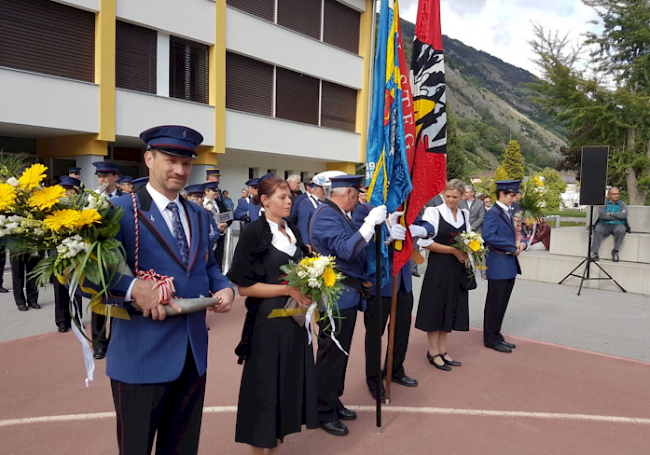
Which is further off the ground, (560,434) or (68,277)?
(68,277)

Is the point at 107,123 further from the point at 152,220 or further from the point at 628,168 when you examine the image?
the point at 628,168

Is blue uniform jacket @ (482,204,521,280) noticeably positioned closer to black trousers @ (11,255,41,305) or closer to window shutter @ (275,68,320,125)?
black trousers @ (11,255,41,305)

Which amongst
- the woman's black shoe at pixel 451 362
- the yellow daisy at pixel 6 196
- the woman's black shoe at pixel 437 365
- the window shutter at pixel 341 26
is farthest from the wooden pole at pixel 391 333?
the window shutter at pixel 341 26

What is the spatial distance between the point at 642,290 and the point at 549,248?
331 cm

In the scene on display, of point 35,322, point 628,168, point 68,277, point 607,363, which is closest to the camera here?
point 68,277

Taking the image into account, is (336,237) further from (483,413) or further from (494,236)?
(494,236)

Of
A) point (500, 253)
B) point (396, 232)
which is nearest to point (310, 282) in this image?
point (396, 232)

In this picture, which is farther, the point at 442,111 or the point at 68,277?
the point at 442,111

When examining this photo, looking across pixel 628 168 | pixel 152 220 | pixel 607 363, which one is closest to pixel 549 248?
pixel 607 363

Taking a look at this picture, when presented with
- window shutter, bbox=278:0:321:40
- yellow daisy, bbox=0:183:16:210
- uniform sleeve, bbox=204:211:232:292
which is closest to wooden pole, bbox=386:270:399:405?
uniform sleeve, bbox=204:211:232:292

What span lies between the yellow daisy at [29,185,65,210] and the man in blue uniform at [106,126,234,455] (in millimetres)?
346

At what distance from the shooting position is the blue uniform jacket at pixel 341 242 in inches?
154

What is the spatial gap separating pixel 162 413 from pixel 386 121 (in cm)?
286

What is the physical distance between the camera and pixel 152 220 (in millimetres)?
2512
